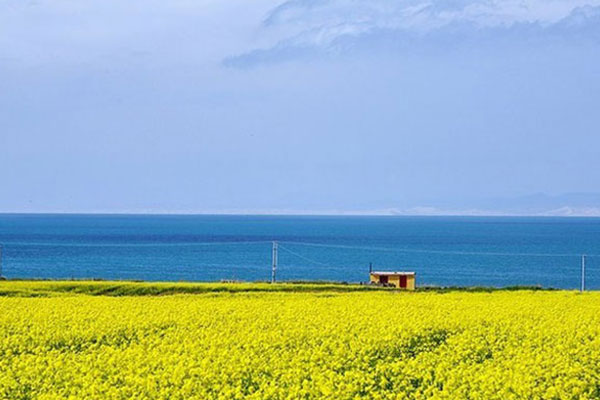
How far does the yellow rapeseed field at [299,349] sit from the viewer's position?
12742mm

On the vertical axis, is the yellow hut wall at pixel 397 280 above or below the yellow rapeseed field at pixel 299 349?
below

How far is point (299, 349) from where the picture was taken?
16812mm

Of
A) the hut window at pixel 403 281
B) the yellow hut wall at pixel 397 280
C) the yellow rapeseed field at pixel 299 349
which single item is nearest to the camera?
the yellow rapeseed field at pixel 299 349

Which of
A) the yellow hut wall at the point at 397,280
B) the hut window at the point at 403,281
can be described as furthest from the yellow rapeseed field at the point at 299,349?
the yellow hut wall at the point at 397,280

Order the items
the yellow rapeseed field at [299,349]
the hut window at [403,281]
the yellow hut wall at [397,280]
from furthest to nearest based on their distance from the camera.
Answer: the yellow hut wall at [397,280]
the hut window at [403,281]
the yellow rapeseed field at [299,349]

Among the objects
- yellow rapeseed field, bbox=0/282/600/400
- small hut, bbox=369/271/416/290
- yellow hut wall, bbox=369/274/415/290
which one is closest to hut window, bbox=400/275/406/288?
small hut, bbox=369/271/416/290

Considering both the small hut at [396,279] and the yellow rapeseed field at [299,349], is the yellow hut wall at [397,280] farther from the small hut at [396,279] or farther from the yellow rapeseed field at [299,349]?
the yellow rapeseed field at [299,349]

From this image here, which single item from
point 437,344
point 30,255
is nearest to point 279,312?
point 437,344

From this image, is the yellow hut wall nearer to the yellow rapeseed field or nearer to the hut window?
the hut window

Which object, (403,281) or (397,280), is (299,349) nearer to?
(403,281)

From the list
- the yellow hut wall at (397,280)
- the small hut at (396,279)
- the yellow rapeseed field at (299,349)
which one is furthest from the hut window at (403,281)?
the yellow rapeseed field at (299,349)

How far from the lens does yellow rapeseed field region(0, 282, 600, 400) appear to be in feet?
41.8

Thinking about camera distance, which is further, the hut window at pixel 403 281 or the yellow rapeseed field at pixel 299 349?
the hut window at pixel 403 281

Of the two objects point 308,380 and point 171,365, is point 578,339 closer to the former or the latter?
point 308,380
